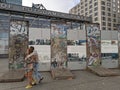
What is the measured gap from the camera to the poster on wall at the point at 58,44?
12508mm

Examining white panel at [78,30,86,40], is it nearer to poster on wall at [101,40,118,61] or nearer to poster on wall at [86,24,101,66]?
poster on wall at [86,24,101,66]

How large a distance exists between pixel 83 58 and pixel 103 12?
216 feet

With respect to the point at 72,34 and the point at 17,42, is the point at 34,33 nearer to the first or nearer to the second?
the point at 17,42

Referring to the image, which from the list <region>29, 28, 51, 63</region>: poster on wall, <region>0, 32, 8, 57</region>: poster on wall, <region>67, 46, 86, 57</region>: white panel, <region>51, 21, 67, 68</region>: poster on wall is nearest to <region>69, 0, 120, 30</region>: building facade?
<region>0, 32, 8, 57</region>: poster on wall

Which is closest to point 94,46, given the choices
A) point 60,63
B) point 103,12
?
point 60,63

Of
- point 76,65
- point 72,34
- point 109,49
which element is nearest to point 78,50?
point 76,65

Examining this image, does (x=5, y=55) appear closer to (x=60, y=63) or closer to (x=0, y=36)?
(x=0, y=36)

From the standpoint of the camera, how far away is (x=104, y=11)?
75.4 m

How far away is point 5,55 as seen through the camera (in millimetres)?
35250

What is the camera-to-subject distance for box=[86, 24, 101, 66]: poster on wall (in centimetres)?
1344

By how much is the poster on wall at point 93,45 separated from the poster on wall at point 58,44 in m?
1.93

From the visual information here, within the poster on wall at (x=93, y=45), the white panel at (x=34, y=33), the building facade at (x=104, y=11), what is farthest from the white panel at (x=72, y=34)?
the building facade at (x=104, y=11)

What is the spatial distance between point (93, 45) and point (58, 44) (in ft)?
9.25

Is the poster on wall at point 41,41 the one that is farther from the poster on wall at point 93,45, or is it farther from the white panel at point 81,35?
the poster on wall at point 93,45
